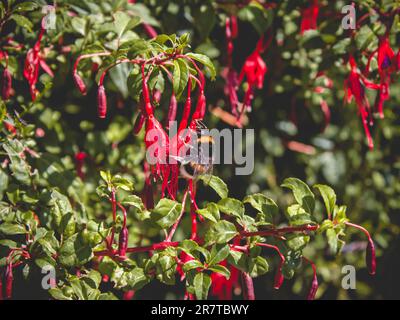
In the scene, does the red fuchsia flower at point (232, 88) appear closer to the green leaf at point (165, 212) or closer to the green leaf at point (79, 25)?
the green leaf at point (79, 25)

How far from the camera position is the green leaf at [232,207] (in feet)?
3.91

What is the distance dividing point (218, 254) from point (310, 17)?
83 centimetres

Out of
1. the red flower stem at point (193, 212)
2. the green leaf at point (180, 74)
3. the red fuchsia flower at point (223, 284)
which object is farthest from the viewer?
the red fuchsia flower at point (223, 284)

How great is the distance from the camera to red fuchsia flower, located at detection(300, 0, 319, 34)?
1.67m

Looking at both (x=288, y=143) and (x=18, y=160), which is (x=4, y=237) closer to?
(x=18, y=160)

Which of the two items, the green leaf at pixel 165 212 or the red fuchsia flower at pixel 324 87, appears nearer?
the green leaf at pixel 165 212

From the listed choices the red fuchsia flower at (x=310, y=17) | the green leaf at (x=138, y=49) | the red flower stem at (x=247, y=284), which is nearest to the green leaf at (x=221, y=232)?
the red flower stem at (x=247, y=284)

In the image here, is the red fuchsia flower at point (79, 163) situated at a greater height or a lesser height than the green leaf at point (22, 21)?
lesser

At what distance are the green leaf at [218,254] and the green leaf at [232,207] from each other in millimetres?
68

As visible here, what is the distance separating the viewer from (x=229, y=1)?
1.64 meters

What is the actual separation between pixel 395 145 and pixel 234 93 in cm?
88

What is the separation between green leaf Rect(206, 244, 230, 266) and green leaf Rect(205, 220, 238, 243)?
0.06 ft

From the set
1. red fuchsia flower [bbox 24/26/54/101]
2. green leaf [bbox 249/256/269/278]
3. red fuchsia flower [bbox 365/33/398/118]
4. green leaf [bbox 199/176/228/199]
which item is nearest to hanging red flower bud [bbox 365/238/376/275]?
green leaf [bbox 249/256/269/278]
